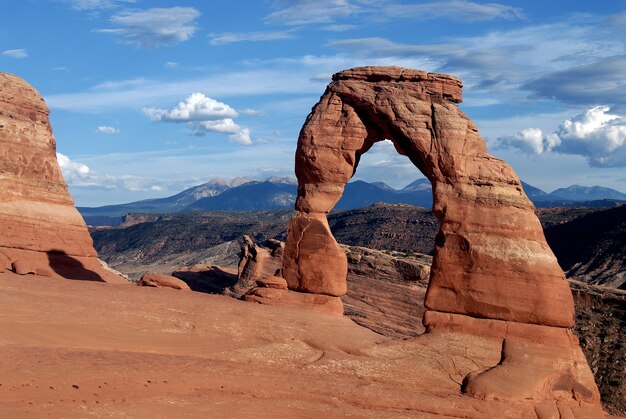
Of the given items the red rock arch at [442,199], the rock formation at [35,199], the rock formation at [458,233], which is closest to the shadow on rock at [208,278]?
the rock formation at [35,199]

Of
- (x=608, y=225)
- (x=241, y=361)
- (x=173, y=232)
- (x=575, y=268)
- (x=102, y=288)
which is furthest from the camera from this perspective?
(x=173, y=232)

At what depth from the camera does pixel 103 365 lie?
53.7 feet

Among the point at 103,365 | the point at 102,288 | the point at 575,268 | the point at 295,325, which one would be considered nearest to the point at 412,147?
the point at 295,325

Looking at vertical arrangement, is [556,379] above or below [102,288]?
below

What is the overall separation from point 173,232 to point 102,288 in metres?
94.1

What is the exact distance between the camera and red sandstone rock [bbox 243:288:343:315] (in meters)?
24.4

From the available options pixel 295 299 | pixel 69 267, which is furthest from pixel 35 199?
pixel 295 299

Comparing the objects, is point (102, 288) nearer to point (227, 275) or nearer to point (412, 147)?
point (412, 147)

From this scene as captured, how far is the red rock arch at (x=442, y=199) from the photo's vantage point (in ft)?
71.8

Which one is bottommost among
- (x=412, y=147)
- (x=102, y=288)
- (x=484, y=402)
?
(x=484, y=402)

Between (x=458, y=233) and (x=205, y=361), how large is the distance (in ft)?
26.9

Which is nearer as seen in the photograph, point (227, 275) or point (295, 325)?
point (295, 325)

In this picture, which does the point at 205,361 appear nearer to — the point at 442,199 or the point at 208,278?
the point at 442,199

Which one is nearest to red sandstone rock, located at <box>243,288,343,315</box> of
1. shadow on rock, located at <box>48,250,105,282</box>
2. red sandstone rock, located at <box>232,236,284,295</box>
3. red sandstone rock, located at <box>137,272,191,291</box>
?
red sandstone rock, located at <box>137,272,191,291</box>
